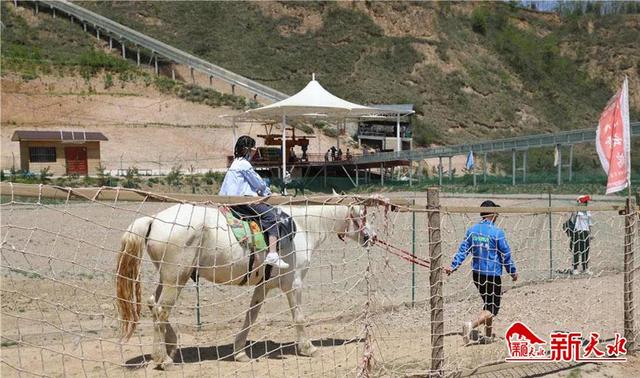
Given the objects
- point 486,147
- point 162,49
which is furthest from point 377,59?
point 486,147

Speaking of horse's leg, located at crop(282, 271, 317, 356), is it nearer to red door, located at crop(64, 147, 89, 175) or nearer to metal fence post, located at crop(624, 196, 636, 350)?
metal fence post, located at crop(624, 196, 636, 350)

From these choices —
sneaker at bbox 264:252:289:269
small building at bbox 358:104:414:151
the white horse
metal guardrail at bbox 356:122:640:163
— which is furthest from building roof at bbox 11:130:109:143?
sneaker at bbox 264:252:289:269

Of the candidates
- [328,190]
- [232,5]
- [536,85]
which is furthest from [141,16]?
[328,190]

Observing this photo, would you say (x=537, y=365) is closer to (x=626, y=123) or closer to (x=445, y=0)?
(x=626, y=123)

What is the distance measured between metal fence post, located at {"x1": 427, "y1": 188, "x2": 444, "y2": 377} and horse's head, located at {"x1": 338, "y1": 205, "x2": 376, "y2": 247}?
3.31 feet

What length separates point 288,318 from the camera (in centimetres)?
865

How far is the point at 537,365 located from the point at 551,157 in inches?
1931

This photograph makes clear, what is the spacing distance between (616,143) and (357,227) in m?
3.10

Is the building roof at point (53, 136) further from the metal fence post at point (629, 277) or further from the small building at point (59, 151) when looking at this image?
the metal fence post at point (629, 277)

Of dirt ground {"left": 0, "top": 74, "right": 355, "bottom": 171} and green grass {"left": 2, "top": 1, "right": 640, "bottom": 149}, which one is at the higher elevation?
green grass {"left": 2, "top": 1, "right": 640, "bottom": 149}

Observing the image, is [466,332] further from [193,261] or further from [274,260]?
[193,261]

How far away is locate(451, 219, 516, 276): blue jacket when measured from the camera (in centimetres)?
677

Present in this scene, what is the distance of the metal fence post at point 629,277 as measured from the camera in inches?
279

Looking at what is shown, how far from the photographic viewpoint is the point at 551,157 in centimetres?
5228
